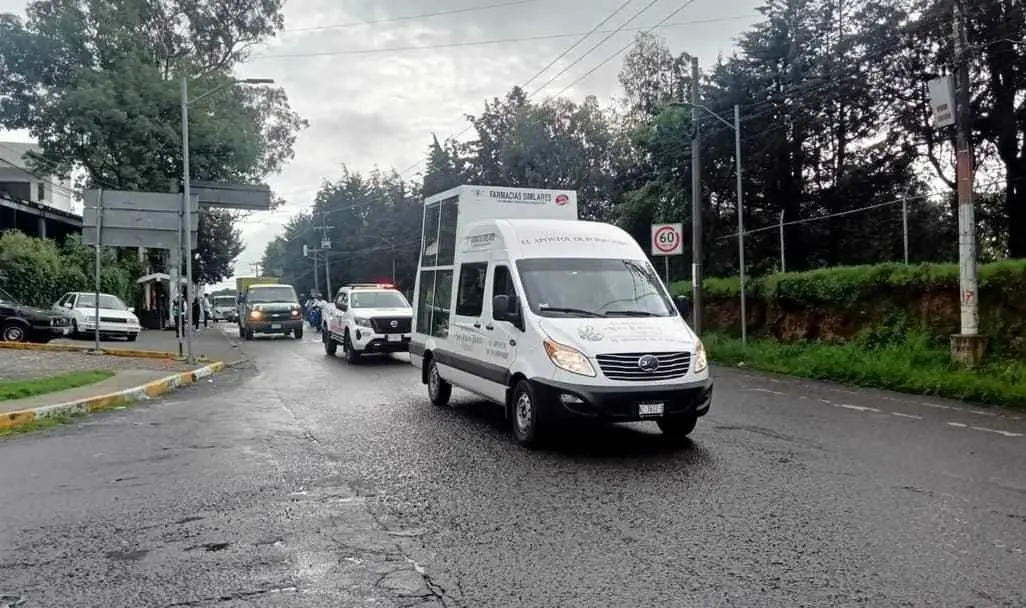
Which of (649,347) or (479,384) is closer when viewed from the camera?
(649,347)

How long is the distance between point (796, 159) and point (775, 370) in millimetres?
16279

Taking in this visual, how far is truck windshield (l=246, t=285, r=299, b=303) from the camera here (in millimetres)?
31484

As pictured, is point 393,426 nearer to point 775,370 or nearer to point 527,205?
point 527,205

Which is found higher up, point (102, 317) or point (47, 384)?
point (102, 317)

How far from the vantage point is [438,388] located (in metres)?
11.7

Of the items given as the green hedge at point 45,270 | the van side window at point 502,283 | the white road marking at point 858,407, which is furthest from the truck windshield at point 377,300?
the green hedge at point 45,270

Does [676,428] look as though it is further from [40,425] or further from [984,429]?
[40,425]

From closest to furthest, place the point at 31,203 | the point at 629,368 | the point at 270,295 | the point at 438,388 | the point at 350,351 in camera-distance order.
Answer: the point at 629,368
the point at 438,388
the point at 350,351
the point at 270,295
the point at 31,203

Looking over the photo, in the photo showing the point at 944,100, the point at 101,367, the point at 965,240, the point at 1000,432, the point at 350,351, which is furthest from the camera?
the point at 350,351

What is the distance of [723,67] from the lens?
33406mm

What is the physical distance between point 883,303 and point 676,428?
37.3 ft

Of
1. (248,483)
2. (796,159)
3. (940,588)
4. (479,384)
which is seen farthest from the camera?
(796,159)

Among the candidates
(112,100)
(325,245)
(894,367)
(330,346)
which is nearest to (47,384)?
(330,346)

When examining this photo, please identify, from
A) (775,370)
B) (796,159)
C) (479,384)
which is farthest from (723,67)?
(479,384)
